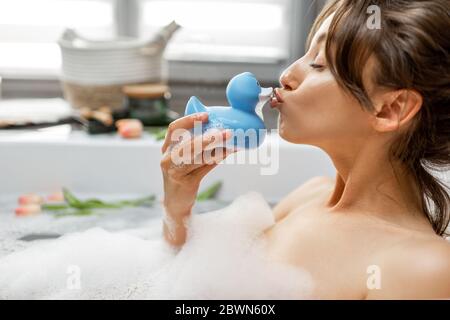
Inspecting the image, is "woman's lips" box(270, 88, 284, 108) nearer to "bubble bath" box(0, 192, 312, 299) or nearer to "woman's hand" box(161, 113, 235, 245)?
"woman's hand" box(161, 113, 235, 245)

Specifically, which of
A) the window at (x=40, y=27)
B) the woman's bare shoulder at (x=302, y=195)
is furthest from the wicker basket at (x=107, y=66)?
the woman's bare shoulder at (x=302, y=195)

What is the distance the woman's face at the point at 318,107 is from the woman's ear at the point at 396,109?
0.02 meters

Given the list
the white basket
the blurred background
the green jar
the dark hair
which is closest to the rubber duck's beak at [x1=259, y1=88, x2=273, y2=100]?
the dark hair

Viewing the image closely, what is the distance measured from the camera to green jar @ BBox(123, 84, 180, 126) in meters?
1.68

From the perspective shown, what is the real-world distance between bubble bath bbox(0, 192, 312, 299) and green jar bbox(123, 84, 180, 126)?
470 millimetres

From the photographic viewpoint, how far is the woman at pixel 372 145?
83 centimetres

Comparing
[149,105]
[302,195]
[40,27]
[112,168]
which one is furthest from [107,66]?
[302,195]

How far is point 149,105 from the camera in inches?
66.6

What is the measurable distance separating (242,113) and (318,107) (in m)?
0.11

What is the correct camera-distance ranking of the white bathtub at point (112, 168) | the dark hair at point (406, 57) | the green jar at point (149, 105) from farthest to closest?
the green jar at point (149, 105)
the white bathtub at point (112, 168)
the dark hair at point (406, 57)

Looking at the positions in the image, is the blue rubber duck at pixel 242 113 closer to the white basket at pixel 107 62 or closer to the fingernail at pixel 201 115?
the fingernail at pixel 201 115

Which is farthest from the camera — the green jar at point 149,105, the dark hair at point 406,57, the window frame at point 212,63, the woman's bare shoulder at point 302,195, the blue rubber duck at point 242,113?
the window frame at point 212,63

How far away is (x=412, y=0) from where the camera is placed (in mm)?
843

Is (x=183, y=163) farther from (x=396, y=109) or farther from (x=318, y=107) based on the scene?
(x=396, y=109)
